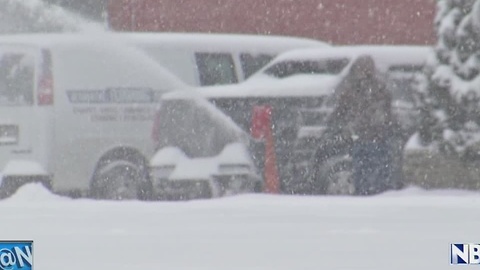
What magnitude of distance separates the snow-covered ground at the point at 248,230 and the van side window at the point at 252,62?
1256 millimetres

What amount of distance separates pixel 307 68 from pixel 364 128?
0.80 m

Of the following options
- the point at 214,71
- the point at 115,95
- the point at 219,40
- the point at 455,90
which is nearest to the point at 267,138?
the point at 214,71

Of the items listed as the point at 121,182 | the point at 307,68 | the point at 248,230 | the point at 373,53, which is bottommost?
the point at 248,230

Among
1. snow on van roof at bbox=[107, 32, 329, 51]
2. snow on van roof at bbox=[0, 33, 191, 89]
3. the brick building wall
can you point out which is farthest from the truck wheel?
the brick building wall

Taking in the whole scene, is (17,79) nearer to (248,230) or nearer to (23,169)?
(23,169)

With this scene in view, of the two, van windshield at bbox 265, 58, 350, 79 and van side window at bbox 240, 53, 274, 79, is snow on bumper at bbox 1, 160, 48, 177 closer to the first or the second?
van side window at bbox 240, 53, 274, 79

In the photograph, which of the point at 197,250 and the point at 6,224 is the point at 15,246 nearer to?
the point at 197,250

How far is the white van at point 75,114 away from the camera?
43.7 feet

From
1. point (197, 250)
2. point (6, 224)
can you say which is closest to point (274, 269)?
point (197, 250)

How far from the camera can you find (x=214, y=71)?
47.2ft

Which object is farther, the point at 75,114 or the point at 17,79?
the point at 17,79

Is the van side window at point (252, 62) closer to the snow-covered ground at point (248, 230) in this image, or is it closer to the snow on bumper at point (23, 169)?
the snow-covered ground at point (248, 230)

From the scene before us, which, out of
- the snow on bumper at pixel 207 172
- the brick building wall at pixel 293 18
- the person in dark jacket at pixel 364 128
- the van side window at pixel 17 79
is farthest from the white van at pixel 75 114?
the brick building wall at pixel 293 18

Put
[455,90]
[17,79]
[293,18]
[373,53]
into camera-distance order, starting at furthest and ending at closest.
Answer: [293,18]
[373,53]
[455,90]
[17,79]
